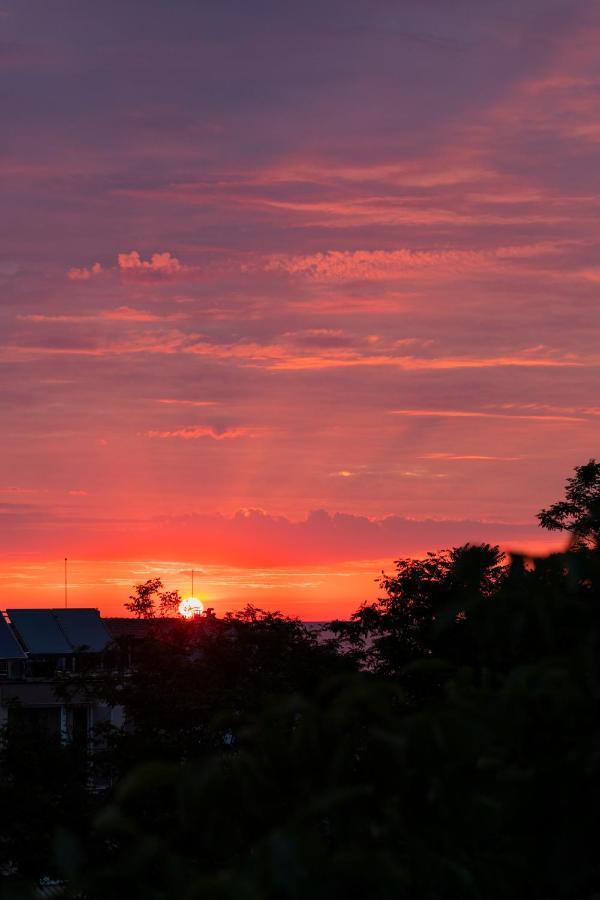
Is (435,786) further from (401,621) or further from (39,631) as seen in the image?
(39,631)

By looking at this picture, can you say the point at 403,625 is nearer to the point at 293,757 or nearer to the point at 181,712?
the point at 181,712

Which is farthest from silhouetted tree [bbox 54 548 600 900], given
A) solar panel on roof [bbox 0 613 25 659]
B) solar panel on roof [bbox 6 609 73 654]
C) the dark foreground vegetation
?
solar panel on roof [bbox 6 609 73 654]

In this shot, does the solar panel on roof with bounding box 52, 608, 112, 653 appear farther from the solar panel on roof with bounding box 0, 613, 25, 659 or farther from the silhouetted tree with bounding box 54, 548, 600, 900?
the silhouetted tree with bounding box 54, 548, 600, 900

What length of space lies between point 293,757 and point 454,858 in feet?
2.48

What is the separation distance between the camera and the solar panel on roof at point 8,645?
224 feet

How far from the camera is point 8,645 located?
228 ft

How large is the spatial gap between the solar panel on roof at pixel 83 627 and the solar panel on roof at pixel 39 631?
533 mm

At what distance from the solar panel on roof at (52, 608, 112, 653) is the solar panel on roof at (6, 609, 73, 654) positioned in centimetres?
53

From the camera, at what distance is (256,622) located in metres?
43.1

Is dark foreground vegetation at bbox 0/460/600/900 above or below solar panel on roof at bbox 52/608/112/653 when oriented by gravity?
below

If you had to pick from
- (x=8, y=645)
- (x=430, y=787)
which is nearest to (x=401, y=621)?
(x=8, y=645)

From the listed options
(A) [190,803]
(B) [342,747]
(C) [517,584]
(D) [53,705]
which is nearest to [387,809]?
(B) [342,747]

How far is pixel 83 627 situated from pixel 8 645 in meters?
5.72

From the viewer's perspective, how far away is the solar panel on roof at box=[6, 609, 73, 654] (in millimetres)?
70375
